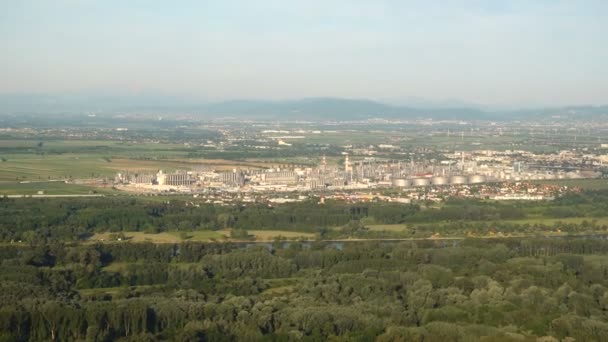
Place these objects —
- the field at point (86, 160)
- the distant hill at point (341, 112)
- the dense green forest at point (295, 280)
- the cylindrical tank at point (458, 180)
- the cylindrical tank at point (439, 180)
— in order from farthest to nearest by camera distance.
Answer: the distant hill at point (341, 112)
the field at point (86, 160)
the cylindrical tank at point (458, 180)
the cylindrical tank at point (439, 180)
the dense green forest at point (295, 280)

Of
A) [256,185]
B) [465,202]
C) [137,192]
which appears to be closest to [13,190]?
[137,192]

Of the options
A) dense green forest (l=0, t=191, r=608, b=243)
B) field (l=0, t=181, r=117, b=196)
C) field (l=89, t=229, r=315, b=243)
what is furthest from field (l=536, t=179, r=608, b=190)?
field (l=0, t=181, r=117, b=196)

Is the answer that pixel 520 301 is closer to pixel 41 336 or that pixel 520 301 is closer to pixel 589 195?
pixel 41 336

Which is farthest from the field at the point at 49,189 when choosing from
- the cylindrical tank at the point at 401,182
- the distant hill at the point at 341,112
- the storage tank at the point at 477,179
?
the distant hill at the point at 341,112

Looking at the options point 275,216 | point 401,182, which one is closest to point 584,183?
point 401,182

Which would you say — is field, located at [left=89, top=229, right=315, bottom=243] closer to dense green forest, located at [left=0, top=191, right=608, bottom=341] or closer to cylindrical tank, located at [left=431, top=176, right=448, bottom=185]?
dense green forest, located at [left=0, top=191, right=608, bottom=341]

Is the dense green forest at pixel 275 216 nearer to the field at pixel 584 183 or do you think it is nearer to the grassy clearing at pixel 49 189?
the grassy clearing at pixel 49 189
